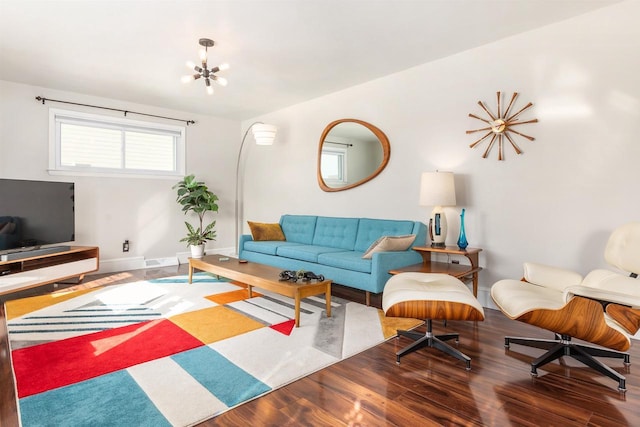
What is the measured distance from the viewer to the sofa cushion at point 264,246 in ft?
15.6

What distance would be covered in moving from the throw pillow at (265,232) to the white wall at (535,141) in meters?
1.42

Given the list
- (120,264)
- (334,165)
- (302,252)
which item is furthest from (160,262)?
(334,165)

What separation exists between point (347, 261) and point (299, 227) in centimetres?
166

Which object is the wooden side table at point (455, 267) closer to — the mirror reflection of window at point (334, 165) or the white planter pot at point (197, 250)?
the mirror reflection of window at point (334, 165)

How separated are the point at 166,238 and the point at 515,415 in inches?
221

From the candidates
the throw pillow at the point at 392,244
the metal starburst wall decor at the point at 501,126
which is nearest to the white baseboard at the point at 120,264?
the throw pillow at the point at 392,244

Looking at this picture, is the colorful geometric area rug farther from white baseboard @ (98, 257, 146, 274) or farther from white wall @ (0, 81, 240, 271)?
white wall @ (0, 81, 240, 271)

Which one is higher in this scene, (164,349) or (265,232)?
(265,232)

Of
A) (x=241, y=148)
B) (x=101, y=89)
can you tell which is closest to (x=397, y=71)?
(x=241, y=148)

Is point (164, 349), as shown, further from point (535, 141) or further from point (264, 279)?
point (535, 141)

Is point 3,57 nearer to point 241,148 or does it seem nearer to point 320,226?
point 241,148

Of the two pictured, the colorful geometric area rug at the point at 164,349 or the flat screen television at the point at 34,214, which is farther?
the flat screen television at the point at 34,214

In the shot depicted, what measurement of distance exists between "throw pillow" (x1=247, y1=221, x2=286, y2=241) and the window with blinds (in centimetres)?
196

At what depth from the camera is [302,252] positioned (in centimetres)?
430
